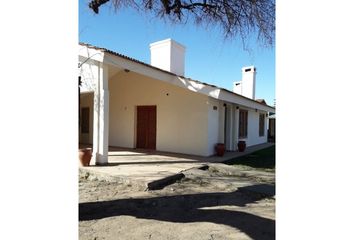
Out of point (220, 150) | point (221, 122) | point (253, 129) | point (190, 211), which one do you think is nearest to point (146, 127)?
point (221, 122)

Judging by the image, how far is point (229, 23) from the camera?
5859 mm

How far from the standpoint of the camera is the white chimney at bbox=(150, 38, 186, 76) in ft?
50.2

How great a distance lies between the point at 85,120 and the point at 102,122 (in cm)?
800

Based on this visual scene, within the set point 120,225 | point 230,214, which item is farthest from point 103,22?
point 230,214

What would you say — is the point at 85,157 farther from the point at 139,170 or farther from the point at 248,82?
the point at 248,82

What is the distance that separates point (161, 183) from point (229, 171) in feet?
10.3

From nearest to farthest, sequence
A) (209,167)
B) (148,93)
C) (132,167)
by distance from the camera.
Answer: (132,167) < (209,167) < (148,93)

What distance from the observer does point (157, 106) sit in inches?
549

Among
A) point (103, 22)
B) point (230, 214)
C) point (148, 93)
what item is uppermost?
point (103, 22)

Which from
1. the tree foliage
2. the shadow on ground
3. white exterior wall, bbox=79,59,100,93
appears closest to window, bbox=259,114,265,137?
white exterior wall, bbox=79,59,100,93

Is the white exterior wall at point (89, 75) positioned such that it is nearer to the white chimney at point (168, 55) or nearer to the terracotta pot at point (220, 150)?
the white chimney at point (168, 55)

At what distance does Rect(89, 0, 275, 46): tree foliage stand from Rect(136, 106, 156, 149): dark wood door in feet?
26.4
